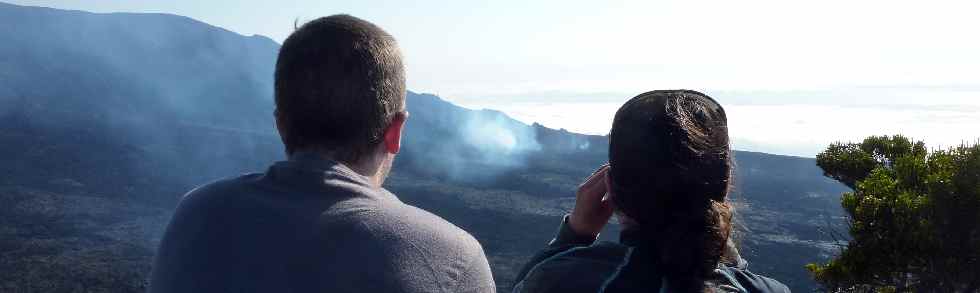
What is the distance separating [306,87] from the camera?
1.81 m

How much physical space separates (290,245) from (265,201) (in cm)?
13

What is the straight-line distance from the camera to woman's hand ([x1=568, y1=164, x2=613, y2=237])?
2105 mm

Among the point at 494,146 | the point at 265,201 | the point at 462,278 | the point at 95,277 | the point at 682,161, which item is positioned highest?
the point at 682,161

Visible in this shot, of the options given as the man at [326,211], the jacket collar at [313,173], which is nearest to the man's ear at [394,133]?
the man at [326,211]

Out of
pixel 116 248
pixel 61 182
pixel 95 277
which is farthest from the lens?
pixel 61 182

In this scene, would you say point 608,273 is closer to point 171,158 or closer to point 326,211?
point 326,211

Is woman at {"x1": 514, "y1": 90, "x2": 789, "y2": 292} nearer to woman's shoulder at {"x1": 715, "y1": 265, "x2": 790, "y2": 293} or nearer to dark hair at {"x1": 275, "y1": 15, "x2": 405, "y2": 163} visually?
woman's shoulder at {"x1": 715, "y1": 265, "x2": 790, "y2": 293}

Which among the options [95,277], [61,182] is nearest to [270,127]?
[61,182]

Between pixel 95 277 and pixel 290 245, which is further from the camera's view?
pixel 95 277

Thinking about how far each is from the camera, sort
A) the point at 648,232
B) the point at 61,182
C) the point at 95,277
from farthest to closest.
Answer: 1. the point at 61,182
2. the point at 95,277
3. the point at 648,232

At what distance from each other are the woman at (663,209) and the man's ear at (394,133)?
18.1 inches

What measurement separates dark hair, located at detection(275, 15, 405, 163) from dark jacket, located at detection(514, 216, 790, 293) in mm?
515

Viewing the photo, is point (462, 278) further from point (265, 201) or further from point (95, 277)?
point (95, 277)

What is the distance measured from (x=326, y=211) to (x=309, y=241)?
0.25ft
